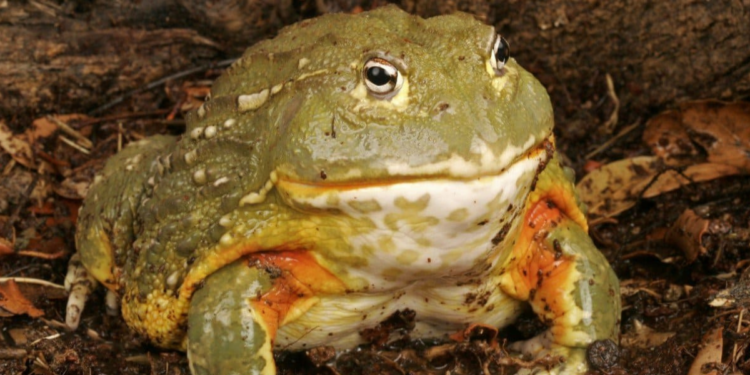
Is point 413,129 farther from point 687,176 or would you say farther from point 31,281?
point 31,281


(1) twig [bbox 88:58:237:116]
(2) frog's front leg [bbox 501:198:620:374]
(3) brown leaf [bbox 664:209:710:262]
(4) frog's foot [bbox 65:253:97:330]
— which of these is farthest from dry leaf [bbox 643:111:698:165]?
(4) frog's foot [bbox 65:253:97:330]

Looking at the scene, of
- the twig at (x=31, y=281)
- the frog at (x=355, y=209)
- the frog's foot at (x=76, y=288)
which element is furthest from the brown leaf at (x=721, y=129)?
the twig at (x=31, y=281)

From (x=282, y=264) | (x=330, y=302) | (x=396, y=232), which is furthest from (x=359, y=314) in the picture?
(x=396, y=232)

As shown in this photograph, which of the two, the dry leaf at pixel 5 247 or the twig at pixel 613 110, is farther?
the twig at pixel 613 110

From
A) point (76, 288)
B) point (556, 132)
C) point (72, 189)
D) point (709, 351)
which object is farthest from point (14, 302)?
point (709, 351)

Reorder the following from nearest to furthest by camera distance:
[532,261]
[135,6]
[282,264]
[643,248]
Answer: [282,264] < [532,261] < [643,248] < [135,6]

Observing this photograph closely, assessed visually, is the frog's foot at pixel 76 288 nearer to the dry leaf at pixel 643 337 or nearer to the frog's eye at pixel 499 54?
the frog's eye at pixel 499 54

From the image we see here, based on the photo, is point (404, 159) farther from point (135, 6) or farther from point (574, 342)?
point (135, 6)
